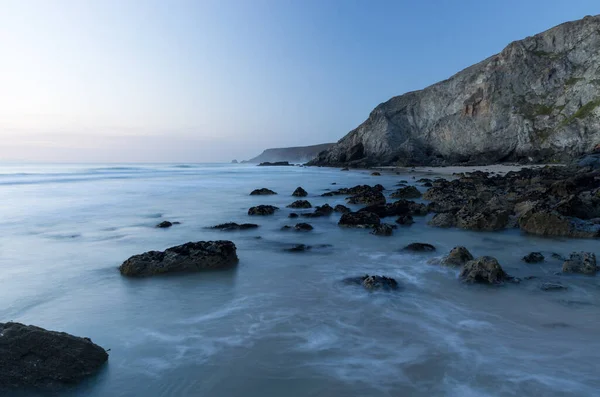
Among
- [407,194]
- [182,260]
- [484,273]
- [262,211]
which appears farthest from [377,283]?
[407,194]

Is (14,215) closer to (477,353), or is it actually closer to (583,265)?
(477,353)

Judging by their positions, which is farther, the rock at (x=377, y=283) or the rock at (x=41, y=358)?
the rock at (x=377, y=283)

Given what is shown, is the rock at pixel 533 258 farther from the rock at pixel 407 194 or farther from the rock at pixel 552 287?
the rock at pixel 407 194

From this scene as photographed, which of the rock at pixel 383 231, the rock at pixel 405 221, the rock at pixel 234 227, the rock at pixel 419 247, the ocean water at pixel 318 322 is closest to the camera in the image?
the ocean water at pixel 318 322

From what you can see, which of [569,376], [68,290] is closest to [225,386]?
[569,376]

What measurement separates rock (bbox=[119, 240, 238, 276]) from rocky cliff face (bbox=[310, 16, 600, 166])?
4080cm

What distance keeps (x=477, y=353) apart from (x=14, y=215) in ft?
55.0

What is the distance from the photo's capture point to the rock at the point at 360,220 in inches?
415

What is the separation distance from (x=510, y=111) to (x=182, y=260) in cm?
5005

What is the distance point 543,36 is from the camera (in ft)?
161

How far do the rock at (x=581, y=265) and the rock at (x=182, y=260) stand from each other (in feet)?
19.3

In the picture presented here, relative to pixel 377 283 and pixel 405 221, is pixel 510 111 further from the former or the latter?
pixel 377 283

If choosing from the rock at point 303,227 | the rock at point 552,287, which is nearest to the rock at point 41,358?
the rock at point 552,287

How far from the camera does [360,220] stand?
10664 mm
